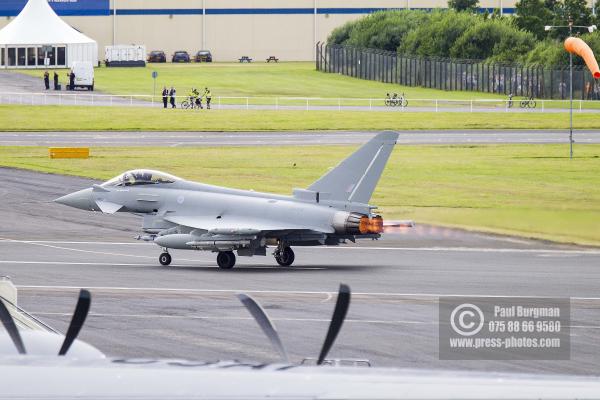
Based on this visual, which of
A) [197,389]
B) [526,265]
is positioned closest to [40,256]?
[526,265]

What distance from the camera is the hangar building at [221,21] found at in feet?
567

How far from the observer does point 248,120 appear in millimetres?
99812

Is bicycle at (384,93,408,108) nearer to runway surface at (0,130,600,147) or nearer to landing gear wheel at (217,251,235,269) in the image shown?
runway surface at (0,130,600,147)

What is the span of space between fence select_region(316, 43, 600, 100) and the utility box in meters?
24.5

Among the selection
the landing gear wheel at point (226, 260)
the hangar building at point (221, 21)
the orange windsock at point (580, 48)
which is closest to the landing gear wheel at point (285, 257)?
the landing gear wheel at point (226, 260)

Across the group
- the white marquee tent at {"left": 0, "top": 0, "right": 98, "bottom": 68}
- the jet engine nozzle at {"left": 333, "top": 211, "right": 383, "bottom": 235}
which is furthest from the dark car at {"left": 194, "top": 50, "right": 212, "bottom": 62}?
the jet engine nozzle at {"left": 333, "top": 211, "right": 383, "bottom": 235}

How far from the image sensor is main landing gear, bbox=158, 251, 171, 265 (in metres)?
41.0

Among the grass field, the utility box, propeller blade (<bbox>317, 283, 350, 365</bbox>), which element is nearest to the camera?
propeller blade (<bbox>317, 283, 350, 365</bbox>)

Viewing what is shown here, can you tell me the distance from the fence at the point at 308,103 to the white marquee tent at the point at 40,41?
22618 millimetres

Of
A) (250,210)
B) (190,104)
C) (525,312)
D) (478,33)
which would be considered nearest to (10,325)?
(525,312)

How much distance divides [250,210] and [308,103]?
78915 mm

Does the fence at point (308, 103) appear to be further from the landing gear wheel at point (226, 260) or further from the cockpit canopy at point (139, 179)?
the landing gear wheel at point (226, 260)

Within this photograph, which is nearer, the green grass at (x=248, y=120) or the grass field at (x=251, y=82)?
the green grass at (x=248, y=120)

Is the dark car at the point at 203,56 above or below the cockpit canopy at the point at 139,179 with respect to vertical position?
above
